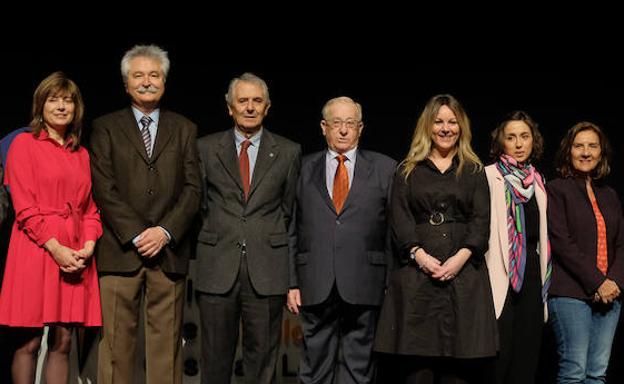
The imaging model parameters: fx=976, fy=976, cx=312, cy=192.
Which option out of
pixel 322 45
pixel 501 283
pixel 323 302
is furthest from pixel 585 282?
pixel 322 45

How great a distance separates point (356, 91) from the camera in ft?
18.0

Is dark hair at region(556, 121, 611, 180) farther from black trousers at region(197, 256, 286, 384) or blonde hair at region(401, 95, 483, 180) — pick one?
black trousers at region(197, 256, 286, 384)

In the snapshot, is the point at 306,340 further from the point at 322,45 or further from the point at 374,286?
the point at 322,45

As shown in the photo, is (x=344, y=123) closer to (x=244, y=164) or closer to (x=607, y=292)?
(x=244, y=164)

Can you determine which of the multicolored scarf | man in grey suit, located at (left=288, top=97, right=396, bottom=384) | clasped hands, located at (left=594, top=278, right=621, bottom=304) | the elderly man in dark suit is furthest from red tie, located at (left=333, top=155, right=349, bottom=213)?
clasped hands, located at (left=594, top=278, right=621, bottom=304)

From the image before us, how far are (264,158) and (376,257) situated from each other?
2.14ft

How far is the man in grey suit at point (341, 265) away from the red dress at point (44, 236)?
2.94 ft

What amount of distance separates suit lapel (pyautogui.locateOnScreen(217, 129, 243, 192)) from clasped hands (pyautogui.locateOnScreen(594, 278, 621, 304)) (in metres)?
1.73

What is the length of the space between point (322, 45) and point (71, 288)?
7.12ft

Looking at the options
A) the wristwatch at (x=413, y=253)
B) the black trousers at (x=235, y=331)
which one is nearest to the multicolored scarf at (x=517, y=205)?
the wristwatch at (x=413, y=253)

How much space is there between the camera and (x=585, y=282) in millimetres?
4500

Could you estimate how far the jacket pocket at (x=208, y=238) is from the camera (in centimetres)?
420

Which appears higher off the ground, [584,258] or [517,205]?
[517,205]

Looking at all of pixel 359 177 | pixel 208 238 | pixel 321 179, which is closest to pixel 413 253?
pixel 359 177
